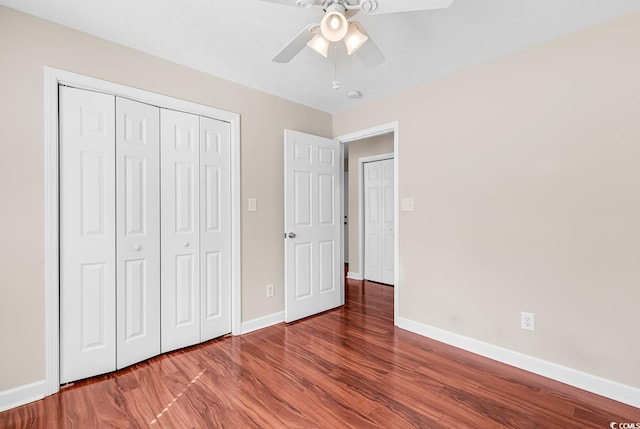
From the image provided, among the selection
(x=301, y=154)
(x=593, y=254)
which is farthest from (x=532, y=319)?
(x=301, y=154)

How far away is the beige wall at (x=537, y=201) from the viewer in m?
1.78

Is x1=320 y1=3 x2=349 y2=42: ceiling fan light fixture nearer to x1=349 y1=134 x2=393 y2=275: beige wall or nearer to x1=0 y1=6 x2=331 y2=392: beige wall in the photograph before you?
x1=0 y1=6 x2=331 y2=392: beige wall

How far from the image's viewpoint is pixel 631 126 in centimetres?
175

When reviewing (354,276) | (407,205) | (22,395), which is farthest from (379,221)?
(22,395)

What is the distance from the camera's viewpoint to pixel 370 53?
65.4 inches

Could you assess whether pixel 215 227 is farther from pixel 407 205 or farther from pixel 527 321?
pixel 527 321

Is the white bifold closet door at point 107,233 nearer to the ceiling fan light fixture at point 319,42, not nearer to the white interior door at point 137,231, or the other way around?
the white interior door at point 137,231

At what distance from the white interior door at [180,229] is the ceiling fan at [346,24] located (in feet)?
3.89

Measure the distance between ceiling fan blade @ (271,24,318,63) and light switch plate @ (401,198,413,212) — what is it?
69.5 inches

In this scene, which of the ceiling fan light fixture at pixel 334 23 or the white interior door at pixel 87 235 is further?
the white interior door at pixel 87 235

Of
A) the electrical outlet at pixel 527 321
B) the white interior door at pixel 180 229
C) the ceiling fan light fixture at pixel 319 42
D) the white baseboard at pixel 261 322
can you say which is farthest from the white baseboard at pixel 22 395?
the electrical outlet at pixel 527 321

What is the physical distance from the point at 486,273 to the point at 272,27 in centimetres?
250

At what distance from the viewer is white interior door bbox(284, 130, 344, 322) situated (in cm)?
300

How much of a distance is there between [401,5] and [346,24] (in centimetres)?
26
